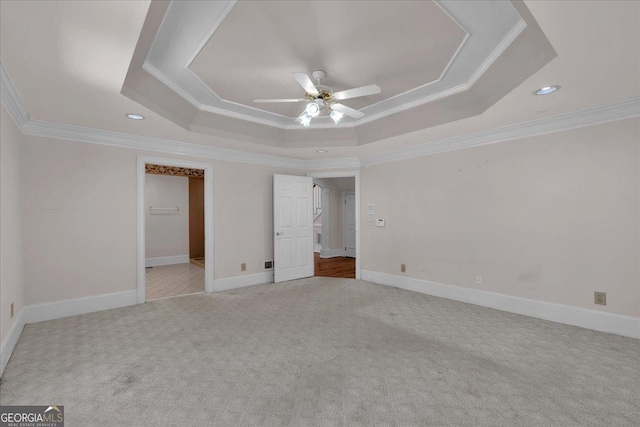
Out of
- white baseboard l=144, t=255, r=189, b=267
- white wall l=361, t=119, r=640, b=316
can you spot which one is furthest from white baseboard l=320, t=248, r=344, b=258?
white baseboard l=144, t=255, r=189, b=267

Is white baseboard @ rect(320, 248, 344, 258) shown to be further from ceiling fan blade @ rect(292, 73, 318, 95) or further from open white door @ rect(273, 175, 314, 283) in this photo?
ceiling fan blade @ rect(292, 73, 318, 95)

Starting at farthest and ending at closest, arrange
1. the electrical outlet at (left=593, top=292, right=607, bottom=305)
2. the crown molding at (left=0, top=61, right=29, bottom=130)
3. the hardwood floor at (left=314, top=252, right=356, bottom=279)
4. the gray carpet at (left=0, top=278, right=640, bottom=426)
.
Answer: the hardwood floor at (left=314, top=252, right=356, bottom=279) → the electrical outlet at (left=593, top=292, right=607, bottom=305) → the crown molding at (left=0, top=61, right=29, bottom=130) → the gray carpet at (left=0, top=278, right=640, bottom=426)

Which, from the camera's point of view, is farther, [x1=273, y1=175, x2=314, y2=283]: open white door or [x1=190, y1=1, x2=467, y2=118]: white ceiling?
[x1=273, y1=175, x2=314, y2=283]: open white door

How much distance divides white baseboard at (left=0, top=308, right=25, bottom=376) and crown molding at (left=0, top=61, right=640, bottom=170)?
2.04m

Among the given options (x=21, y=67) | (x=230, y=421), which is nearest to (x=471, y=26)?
(x=230, y=421)

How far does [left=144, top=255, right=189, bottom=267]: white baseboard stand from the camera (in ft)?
23.6

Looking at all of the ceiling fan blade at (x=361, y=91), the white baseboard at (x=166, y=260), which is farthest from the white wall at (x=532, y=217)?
the white baseboard at (x=166, y=260)

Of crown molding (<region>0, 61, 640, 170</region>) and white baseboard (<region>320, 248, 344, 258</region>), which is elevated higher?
crown molding (<region>0, 61, 640, 170</region>)

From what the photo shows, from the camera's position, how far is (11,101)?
8.55ft

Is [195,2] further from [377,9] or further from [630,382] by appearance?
[630,382]

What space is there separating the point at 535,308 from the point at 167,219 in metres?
7.83

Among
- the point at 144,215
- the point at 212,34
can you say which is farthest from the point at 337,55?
the point at 144,215

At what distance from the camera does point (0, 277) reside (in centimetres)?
243

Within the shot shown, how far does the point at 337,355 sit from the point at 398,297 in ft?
6.80
